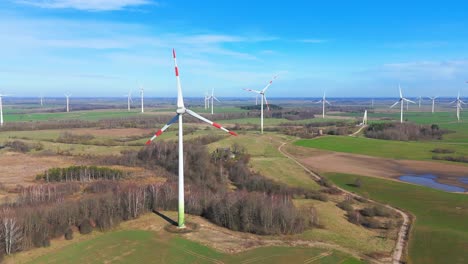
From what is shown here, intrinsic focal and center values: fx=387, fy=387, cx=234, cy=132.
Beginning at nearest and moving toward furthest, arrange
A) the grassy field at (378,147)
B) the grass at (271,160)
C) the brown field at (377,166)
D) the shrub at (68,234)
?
the shrub at (68,234), the grass at (271,160), the brown field at (377,166), the grassy field at (378,147)

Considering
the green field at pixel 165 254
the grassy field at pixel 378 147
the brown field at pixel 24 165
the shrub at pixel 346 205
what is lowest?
the shrub at pixel 346 205

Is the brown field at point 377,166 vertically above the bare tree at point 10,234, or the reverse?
the bare tree at point 10,234

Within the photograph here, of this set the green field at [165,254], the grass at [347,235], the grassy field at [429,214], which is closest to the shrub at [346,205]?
the grass at [347,235]

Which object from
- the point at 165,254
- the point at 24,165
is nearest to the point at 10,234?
the point at 165,254

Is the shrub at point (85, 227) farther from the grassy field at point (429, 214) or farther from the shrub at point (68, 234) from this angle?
the grassy field at point (429, 214)

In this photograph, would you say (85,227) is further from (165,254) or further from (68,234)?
(165,254)

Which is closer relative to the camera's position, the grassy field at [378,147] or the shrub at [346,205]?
the shrub at [346,205]
